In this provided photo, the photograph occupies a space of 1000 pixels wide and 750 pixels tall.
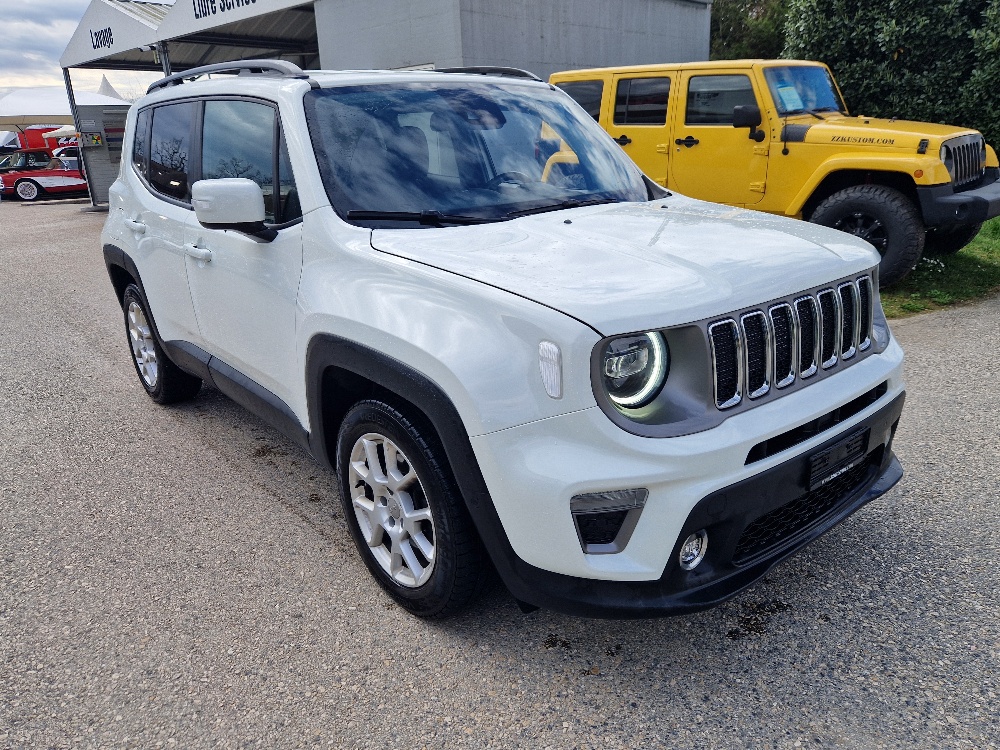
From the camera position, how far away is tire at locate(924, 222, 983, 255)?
24.5 ft

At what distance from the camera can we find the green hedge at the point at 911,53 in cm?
1052

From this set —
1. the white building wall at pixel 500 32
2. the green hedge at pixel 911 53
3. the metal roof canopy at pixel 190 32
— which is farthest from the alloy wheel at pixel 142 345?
the metal roof canopy at pixel 190 32

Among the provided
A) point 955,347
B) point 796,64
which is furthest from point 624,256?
point 796,64

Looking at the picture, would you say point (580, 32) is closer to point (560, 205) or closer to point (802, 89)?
point (802, 89)

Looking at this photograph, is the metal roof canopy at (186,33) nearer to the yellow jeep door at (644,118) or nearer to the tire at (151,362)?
the yellow jeep door at (644,118)

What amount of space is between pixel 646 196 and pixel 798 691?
2.12 m

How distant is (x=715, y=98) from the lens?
7.34 meters

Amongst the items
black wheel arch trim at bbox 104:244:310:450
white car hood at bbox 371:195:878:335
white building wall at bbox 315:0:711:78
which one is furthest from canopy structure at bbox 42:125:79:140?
white car hood at bbox 371:195:878:335

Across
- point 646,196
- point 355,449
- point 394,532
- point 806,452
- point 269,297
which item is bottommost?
point 394,532

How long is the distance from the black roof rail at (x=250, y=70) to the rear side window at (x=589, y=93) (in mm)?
4741

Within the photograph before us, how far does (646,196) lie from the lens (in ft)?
11.5

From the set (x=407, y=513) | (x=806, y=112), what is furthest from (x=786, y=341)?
(x=806, y=112)

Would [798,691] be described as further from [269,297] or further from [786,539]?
[269,297]

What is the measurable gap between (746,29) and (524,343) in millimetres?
24135
